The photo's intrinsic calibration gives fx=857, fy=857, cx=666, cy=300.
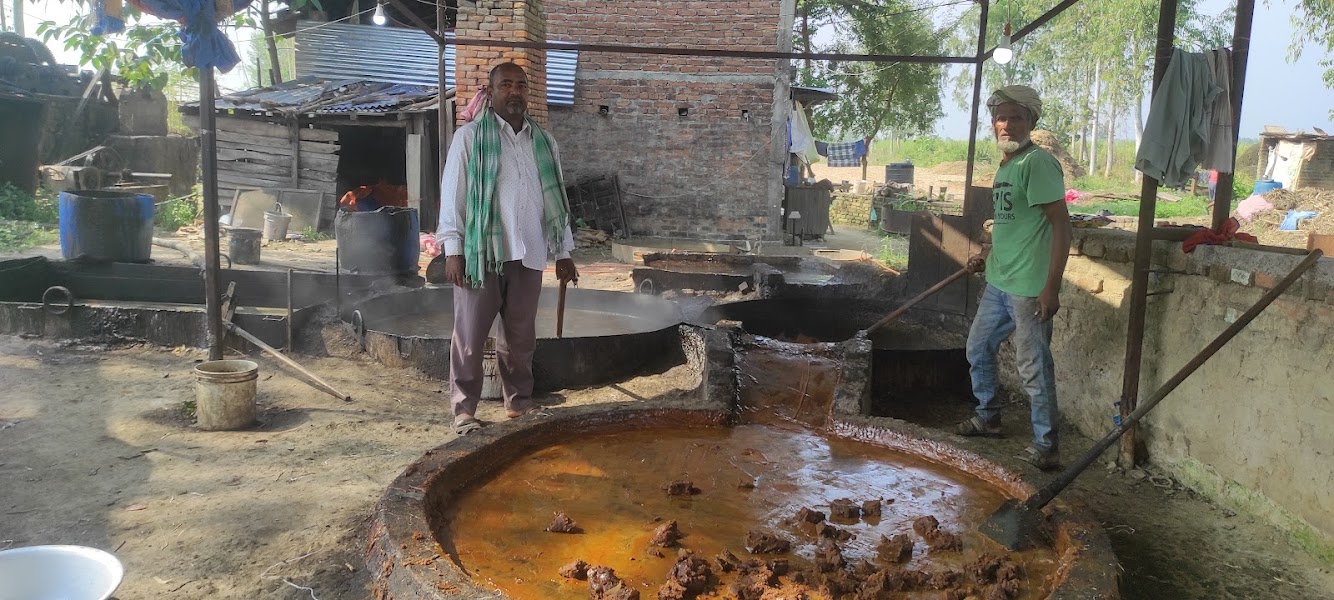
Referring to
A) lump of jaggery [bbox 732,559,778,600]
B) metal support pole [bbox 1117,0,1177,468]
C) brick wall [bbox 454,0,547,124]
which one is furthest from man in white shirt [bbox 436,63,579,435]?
brick wall [bbox 454,0,547,124]

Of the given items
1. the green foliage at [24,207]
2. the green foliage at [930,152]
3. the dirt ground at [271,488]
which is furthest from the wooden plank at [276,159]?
the green foliage at [930,152]

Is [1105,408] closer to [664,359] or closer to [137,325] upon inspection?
[664,359]

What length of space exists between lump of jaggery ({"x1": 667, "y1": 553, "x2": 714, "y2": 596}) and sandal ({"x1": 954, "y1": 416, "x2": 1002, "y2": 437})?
2.64 metres

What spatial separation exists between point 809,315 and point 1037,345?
8.82 feet

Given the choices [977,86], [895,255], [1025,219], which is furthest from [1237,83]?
[895,255]

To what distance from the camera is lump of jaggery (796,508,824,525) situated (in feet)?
9.58

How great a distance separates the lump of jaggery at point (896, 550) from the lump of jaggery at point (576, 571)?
3.09 ft

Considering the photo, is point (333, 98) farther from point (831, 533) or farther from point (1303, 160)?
point (1303, 160)

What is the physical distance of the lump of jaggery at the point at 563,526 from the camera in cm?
281

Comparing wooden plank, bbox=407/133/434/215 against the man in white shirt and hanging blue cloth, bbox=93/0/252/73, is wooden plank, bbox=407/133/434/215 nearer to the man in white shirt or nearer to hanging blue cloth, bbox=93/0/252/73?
hanging blue cloth, bbox=93/0/252/73

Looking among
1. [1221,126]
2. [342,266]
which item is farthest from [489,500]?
[342,266]

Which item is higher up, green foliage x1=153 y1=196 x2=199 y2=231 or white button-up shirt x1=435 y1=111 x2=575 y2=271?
white button-up shirt x1=435 y1=111 x2=575 y2=271

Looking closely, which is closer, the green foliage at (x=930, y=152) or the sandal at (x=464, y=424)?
the sandal at (x=464, y=424)

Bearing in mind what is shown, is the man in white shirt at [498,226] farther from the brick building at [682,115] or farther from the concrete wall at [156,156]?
the concrete wall at [156,156]
